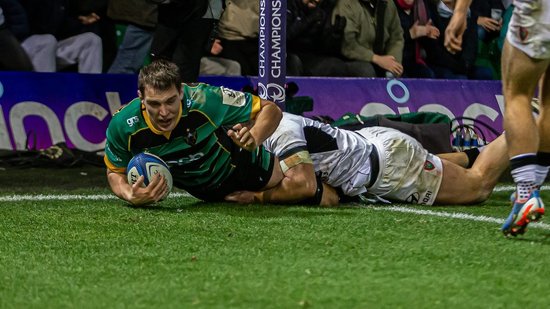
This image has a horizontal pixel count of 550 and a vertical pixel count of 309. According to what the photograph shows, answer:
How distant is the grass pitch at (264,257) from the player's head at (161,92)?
591 mm

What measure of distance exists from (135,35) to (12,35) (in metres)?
1.39

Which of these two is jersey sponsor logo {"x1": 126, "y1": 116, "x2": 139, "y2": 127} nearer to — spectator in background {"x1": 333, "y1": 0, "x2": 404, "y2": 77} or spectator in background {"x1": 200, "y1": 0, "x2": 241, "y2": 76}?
spectator in background {"x1": 200, "y1": 0, "x2": 241, "y2": 76}

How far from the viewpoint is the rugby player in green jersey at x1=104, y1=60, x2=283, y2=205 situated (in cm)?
668

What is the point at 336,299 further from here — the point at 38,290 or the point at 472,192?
the point at 472,192

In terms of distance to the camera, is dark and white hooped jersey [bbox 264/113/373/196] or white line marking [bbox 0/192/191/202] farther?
white line marking [bbox 0/192/191/202]

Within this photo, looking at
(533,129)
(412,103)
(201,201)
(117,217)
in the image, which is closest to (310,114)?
(412,103)

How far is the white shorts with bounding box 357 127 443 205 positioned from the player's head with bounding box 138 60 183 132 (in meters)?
1.53

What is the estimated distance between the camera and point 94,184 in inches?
351

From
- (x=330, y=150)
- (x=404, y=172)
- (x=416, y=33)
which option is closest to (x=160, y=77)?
(x=330, y=150)

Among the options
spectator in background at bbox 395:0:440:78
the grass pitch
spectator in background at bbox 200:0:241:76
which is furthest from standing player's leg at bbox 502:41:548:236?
spectator in background at bbox 395:0:440:78

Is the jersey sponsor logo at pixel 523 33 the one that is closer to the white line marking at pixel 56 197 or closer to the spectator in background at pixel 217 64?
the white line marking at pixel 56 197

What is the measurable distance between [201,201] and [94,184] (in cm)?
156

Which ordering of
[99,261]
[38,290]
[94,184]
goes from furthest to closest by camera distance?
[94,184], [99,261], [38,290]

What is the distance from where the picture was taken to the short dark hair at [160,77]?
21.5 ft
